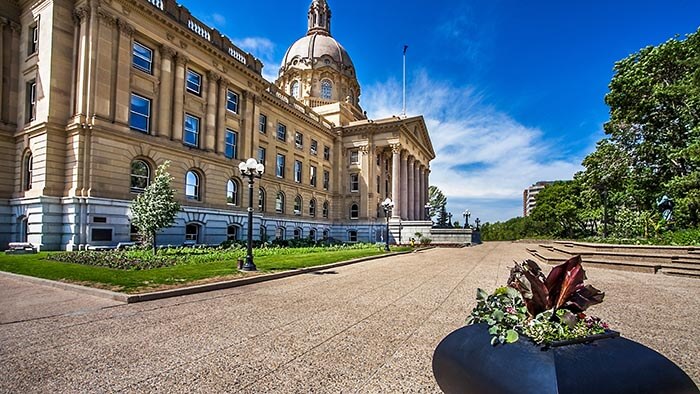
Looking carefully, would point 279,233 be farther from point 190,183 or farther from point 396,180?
point 396,180

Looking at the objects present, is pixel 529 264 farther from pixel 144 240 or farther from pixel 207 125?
pixel 207 125

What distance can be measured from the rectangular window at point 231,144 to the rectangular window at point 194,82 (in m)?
4.07

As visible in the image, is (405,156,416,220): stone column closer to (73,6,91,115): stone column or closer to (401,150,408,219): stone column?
(401,150,408,219): stone column

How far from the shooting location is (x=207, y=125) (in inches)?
1086

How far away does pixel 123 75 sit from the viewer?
861 inches

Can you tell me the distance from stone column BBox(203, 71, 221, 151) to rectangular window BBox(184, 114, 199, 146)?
65cm

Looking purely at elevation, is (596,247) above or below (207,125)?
below

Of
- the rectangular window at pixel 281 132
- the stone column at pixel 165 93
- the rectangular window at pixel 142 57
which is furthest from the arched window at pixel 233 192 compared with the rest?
the rectangular window at pixel 281 132

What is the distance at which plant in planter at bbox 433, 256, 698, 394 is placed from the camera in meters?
2.08

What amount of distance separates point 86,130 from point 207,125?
8.64 meters

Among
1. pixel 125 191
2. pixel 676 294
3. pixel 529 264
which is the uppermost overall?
pixel 125 191

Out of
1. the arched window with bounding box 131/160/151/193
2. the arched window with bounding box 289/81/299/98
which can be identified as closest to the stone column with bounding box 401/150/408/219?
the arched window with bounding box 289/81/299/98

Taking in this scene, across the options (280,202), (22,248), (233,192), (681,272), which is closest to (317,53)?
(280,202)

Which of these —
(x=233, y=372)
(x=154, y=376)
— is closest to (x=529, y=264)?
(x=233, y=372)
